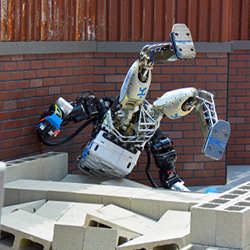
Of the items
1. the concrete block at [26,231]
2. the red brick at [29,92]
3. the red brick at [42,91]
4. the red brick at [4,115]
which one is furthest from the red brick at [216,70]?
the concrete block at [26,231]

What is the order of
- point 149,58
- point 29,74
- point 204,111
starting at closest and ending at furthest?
point 149,58, point 204,111, point 29,74

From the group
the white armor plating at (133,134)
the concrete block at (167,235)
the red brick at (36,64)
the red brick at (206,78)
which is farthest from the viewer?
the red brick at (206,78)

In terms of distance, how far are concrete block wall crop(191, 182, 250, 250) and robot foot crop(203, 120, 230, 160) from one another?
165 cm

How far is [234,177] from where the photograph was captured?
9719 mm

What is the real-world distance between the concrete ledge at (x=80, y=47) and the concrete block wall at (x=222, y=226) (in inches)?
123

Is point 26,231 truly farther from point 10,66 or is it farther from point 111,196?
point 10,66

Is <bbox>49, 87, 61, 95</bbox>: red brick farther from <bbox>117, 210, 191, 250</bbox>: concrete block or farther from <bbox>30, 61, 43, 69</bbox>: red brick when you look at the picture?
<bbox>117, 210, 191, 250</bbox>: concrete block

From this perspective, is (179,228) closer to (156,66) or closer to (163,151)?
(163,151)

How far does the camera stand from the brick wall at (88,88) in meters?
7.54

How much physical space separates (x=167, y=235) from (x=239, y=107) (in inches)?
206

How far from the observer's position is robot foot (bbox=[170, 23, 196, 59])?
6.68m

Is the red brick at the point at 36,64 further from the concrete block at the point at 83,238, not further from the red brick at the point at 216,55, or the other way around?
the concrete block at the point at 83,238

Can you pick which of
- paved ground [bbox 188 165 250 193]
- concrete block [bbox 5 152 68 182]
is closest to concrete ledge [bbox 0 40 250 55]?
concrete block [bbox 5 152 68 182]

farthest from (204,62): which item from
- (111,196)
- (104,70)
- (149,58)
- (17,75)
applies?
(111,196)
